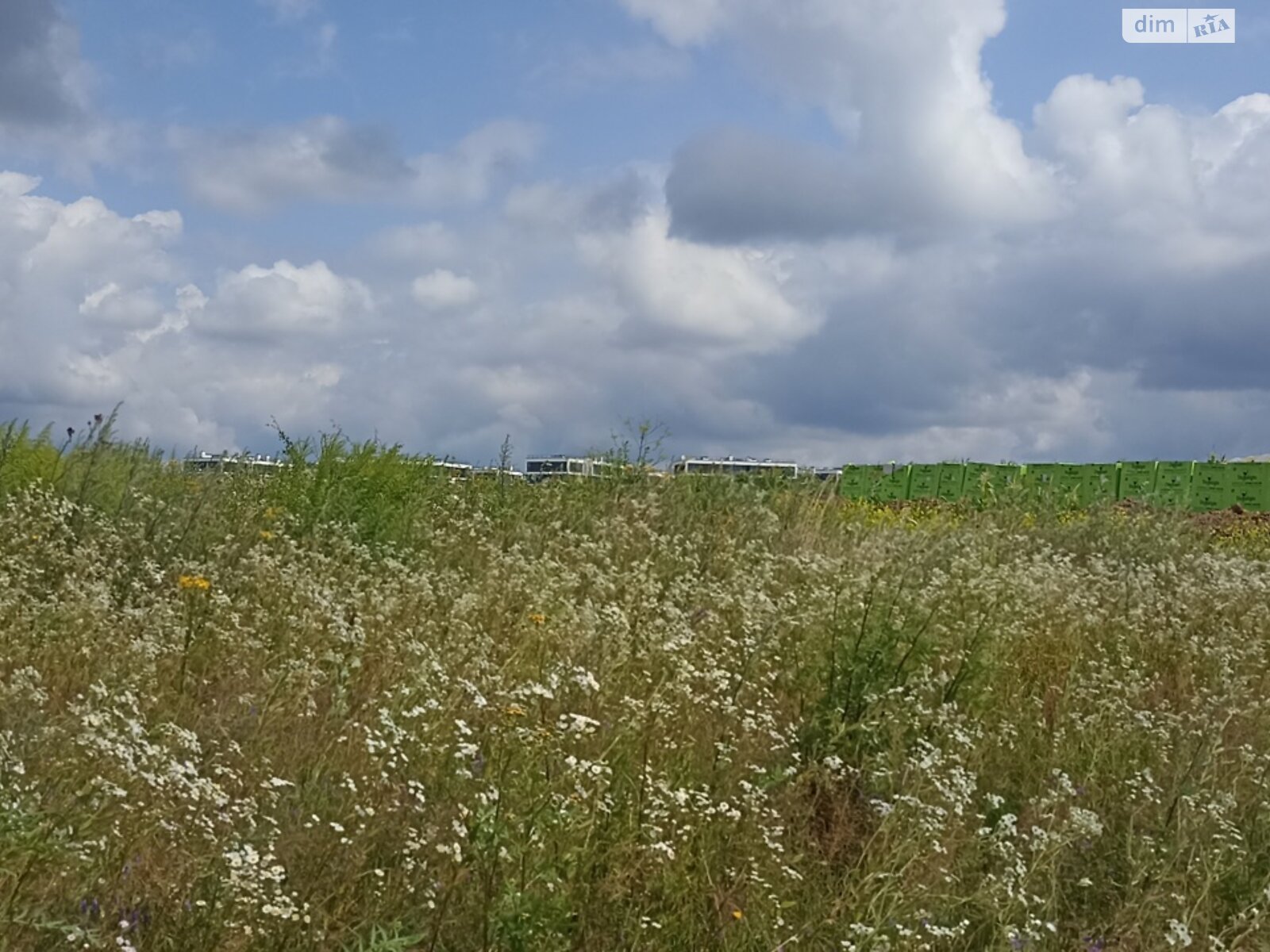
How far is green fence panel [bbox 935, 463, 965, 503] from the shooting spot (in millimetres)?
25562

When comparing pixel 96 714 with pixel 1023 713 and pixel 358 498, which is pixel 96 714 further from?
pixel 358 498

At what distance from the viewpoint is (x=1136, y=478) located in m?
25.2

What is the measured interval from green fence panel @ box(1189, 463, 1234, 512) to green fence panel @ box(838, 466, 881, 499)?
6.34m

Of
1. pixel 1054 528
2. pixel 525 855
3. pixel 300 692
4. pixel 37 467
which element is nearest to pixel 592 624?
pixel 300 692

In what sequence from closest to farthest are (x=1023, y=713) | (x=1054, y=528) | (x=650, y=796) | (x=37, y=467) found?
(x=650, y=796) < (x=1023, y=713) < (x=37, y=467) < (x=1054, y=528)

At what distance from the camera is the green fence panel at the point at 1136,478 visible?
81.1 ft

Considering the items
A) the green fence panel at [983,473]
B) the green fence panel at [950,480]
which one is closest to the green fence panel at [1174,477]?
the green fence panel at [983,473]

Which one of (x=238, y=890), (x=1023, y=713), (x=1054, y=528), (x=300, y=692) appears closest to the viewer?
(x=238, y=890)

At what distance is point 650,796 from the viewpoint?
3.55 m

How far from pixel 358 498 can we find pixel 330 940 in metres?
5.54

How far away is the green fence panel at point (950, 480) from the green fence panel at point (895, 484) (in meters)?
0.78

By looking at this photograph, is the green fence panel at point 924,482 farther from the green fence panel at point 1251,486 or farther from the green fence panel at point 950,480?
the green fence panel at point 1251,486

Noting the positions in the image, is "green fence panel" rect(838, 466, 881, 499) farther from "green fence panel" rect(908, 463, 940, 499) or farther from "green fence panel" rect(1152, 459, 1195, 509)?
"green fence panel" rect(1152, 459, 1195, 509)

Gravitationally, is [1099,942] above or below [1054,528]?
below
